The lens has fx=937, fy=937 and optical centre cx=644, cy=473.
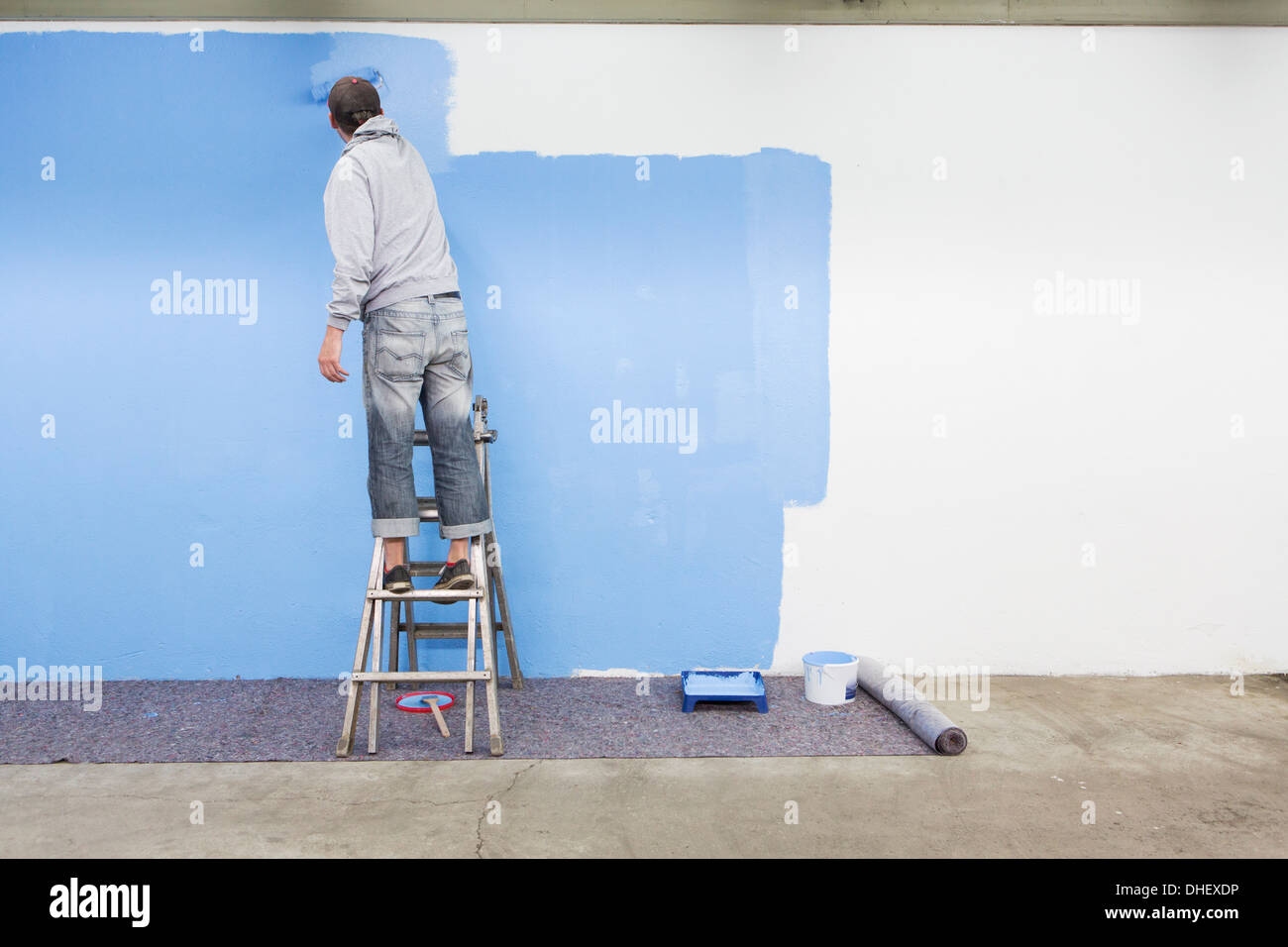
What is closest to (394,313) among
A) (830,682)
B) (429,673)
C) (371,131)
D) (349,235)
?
(349,235)

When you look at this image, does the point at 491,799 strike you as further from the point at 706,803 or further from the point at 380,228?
the point at 380,228

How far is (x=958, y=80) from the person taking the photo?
341 centimetres

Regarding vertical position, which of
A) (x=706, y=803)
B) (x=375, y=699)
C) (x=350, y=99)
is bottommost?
(x=706, y=803)

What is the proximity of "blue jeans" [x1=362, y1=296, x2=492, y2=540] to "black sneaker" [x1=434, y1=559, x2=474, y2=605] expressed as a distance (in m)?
0.09

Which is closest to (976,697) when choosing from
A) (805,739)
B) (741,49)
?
(805,739)

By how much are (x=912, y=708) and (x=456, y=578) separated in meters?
1.45

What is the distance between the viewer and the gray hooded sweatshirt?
105 inches

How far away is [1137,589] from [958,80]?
1989mm

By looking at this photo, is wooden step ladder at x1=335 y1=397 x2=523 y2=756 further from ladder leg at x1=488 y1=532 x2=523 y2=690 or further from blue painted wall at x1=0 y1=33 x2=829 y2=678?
blue painted wall at x1=0 y1=33 x2=829 y2=678

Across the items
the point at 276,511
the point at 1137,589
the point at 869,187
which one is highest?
the point at 869,187

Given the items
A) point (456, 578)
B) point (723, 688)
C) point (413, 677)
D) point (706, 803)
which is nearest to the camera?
point (706, 803)

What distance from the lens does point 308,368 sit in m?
3.38

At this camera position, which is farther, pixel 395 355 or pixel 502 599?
pixel 502 599

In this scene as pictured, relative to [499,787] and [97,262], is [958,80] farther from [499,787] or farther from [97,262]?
[97,262]
